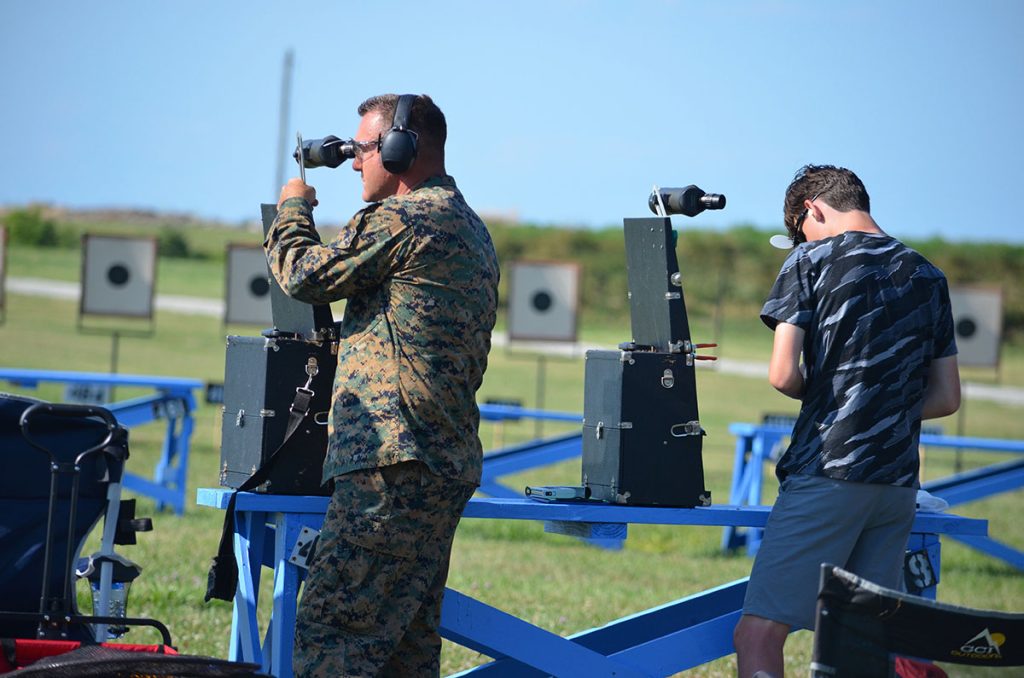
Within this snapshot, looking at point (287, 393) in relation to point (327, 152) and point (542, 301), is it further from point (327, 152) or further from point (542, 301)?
point (542, 301)

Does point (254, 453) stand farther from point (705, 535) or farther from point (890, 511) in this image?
point (705, 535)

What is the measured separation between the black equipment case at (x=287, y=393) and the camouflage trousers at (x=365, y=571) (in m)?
0.41

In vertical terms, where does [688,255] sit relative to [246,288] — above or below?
above

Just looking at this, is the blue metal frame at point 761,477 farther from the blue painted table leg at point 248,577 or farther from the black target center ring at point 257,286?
the black target center ring at point 257,286

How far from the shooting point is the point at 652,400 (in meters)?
3.95

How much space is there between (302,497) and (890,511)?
5.21 ft

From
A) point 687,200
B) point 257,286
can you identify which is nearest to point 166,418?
point 687,200

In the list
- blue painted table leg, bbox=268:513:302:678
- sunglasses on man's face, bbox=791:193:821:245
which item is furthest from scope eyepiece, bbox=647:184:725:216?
blue painted table leg, bbox=268:513:302:678

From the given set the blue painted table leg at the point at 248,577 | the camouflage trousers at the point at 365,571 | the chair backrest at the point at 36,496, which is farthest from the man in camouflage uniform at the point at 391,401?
the chair backrest at the point at 36,496

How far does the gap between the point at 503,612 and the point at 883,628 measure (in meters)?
1.53

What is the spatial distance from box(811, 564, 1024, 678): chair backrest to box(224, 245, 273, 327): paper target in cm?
1747

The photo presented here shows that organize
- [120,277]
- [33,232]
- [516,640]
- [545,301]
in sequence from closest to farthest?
[516,640] < [120,277] < [545,301] < [33,232]

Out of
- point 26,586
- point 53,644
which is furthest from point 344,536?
point 26,586

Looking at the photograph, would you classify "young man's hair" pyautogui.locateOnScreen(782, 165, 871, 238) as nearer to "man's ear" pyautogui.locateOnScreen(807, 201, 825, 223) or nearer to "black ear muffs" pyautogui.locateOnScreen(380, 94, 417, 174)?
"man's ear" pyautogui.locateOnScreen(807, 201, 825, 223)
